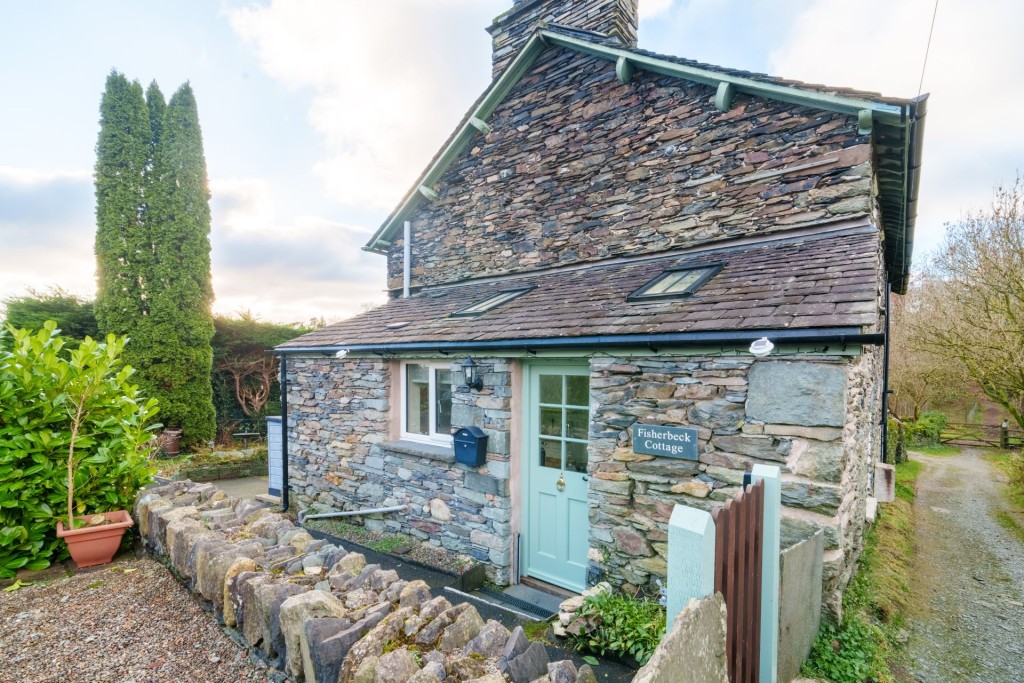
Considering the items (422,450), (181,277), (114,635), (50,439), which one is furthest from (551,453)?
(181,277)

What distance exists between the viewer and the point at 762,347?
11.4 feet

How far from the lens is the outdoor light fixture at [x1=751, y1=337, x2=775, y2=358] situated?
11.3 feet

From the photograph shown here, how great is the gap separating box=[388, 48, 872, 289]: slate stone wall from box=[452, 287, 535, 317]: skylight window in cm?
82

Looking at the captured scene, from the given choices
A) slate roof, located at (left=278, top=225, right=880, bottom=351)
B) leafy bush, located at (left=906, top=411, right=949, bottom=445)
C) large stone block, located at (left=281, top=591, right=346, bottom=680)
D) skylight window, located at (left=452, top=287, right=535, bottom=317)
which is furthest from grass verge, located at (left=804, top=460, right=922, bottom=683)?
leafy bush, located at (left=906, top=411, right=949, bottom=445)

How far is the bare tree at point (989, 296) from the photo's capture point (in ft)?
30.0

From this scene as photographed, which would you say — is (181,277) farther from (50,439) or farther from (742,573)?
(742,573)

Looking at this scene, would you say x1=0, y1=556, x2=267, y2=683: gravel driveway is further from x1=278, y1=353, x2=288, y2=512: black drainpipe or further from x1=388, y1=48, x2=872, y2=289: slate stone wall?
x1=388, y1=48, x2=872, y2=289: slate stone wall

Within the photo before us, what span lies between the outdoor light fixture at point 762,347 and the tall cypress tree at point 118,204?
13.1m

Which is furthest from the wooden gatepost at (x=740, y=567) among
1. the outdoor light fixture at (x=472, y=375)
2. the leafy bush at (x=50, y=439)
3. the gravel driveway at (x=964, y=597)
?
the leafy bush at (x=50, y=439)

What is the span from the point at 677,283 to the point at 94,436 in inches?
237

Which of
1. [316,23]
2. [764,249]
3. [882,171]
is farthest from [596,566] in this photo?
[316,23]

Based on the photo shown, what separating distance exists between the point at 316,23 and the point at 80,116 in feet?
27.8

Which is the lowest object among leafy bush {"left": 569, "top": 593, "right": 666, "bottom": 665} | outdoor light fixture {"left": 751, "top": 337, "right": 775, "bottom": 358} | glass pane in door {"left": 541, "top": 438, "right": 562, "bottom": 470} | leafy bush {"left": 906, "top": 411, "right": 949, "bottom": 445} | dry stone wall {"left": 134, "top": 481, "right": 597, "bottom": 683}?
leafy bush {"left": 906, "top": 411, "right": 949, "bottom": 445}

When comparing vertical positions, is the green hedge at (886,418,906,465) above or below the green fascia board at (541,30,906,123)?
below
